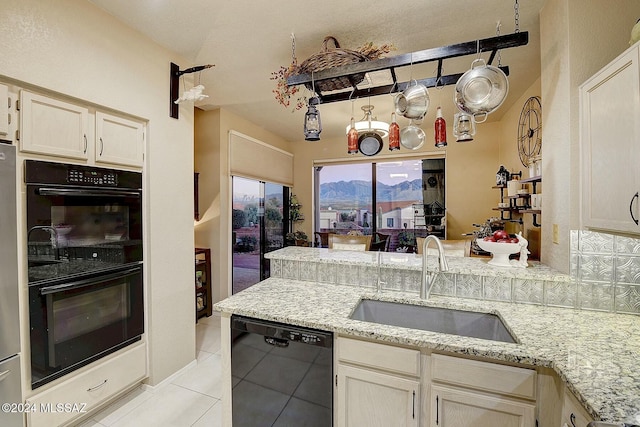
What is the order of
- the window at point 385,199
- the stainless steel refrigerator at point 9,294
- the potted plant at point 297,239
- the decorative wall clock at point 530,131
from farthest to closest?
the potted plant at point 297,239, the window at point 385,199, the decorative wall clock at point 530,131, the stainless steel refrigerator at point 9,294

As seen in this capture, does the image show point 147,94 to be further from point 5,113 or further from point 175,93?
point 5,113

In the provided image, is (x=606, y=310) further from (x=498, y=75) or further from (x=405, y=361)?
(x=498, y=75)

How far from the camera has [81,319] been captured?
1.75 m

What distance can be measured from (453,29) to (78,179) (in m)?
2.75

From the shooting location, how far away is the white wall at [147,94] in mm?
1517

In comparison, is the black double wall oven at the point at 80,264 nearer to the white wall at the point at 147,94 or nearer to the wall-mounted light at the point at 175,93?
the white wall at the point at 147,94

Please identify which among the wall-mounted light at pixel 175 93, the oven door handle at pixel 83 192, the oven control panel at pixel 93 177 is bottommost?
the oven door handle at pixel 83 192

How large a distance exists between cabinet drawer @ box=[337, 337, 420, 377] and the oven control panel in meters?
1.79

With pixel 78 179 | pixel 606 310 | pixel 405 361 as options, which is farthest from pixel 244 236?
pixel 606 310

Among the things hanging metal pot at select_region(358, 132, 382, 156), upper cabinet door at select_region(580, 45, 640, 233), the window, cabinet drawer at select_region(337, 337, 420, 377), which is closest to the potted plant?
the window

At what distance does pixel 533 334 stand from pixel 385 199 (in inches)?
162

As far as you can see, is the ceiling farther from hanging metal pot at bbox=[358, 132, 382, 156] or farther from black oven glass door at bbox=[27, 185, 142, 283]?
black oven glass door at bbox=[27, 185, 142, 283]

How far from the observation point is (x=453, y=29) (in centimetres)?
207

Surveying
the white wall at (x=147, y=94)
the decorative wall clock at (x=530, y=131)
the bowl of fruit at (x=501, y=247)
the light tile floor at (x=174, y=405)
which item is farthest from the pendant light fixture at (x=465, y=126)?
the light tile floor at (x=174, y=405)
